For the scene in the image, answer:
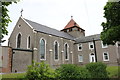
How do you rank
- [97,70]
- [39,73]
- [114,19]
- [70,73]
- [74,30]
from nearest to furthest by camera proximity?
[39,73], [70,73], [97,70], [114,19], [74,30]

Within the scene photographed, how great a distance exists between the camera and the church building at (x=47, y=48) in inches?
861

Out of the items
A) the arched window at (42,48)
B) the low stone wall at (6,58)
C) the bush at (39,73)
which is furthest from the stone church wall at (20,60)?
the bush at (39,73)

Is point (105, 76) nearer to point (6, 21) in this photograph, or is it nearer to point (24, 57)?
point (6, 21)

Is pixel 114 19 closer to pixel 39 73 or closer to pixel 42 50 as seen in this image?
pixel 39 73

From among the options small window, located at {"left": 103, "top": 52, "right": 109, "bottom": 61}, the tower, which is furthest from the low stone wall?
the tower

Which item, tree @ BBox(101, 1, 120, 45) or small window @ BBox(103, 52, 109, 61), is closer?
tree @ BBox(101, 1, 120, 45)

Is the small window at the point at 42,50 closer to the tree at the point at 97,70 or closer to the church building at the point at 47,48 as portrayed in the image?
the church building at the point at 47,48

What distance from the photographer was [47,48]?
86.5 feet

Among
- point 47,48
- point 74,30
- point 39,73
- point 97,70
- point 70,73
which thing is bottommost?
point 97,70

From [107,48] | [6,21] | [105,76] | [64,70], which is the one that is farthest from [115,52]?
[6,21]

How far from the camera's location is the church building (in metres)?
21.9

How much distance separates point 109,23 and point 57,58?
A: 60.8 ft

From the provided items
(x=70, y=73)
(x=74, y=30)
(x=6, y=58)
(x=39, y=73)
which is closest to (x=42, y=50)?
(x=6, y=58)

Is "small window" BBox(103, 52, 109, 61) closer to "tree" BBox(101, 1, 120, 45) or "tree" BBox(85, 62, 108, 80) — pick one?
"tree" BBox(101, 1, 120, 45)
